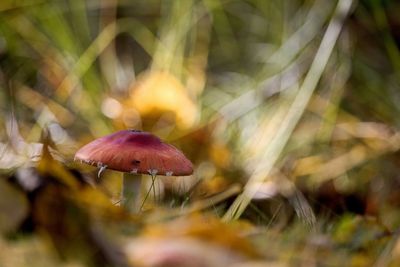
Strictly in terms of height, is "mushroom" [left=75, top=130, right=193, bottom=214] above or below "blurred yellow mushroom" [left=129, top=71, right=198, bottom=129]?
above

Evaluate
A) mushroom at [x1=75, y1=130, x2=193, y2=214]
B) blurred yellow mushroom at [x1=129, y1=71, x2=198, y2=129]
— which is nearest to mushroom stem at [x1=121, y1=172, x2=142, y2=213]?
mushroom at [x1=75, y1=130, x2=193, y2=214]

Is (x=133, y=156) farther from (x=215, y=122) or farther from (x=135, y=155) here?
(x=215, y=122)

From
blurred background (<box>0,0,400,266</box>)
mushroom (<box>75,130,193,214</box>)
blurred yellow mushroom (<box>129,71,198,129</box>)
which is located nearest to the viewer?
blurred background (<box>0,0,400,266</box>)

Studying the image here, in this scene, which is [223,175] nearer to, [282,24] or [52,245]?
[282,24]

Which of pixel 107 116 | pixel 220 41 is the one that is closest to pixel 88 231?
pixel 107 116

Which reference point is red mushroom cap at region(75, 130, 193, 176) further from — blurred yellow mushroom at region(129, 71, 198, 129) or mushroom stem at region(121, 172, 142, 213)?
blurred yellow mushroom at region(129, 71, 198, 129)

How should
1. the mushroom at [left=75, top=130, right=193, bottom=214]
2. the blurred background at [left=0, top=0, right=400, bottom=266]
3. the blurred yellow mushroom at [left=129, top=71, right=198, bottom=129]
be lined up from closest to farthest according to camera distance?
the blurred background at [left=0, top=0, right=400, bottom=266], the mushroom at [left=75, top=130, right=193, bottom=214], the blurred yellow mushroom at [left=129, top=71, right=198, bottom=129]

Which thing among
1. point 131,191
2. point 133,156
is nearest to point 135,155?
point 133,156

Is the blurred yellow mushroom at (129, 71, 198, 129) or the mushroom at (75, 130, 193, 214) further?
the blurred yellow mushroom at (129, 71, 198, 129)
